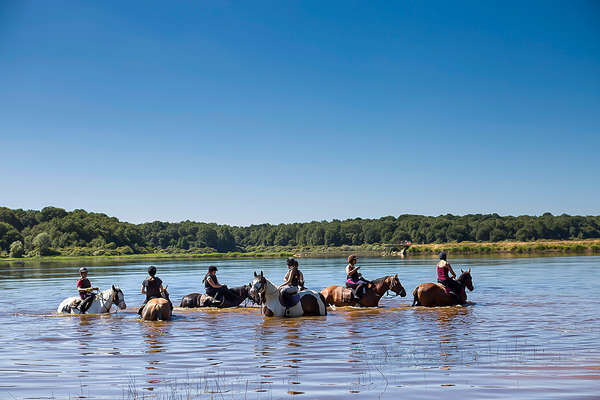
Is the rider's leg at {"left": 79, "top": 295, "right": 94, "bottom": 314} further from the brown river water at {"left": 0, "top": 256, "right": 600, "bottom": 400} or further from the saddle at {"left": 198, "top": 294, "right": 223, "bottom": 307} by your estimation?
the saddle at {"left": 198, "top": 294, "right": 223, "bottom": 307}

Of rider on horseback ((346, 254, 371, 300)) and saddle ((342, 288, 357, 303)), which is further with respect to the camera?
saddle ((342, 288, 357, 303))

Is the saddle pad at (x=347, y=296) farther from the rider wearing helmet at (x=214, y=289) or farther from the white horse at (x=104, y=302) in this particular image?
the white horse at (x=104, y=302)

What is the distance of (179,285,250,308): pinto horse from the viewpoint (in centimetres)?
1931

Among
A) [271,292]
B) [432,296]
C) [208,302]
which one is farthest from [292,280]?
[432,296]

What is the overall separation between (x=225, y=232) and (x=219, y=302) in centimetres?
15669

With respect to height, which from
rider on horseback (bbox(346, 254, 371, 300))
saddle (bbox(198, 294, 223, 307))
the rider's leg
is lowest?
saddle (bbox(198, 294, 223, 307))

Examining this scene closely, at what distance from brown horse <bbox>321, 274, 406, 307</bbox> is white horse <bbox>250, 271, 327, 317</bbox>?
7.59 ft

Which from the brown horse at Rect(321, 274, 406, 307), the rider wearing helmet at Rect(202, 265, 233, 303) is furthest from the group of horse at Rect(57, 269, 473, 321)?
Answer: the rider wearing helmet at Rect(202, 265, 233, 303)

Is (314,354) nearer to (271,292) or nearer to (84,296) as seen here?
(271,292)

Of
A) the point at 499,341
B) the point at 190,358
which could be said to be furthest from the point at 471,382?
the point at 190,358

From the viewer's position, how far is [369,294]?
18.5 m

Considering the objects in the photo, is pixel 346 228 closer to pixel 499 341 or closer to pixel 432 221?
pixel 432 221

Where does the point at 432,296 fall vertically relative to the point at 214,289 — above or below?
below

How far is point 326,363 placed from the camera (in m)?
9.12
